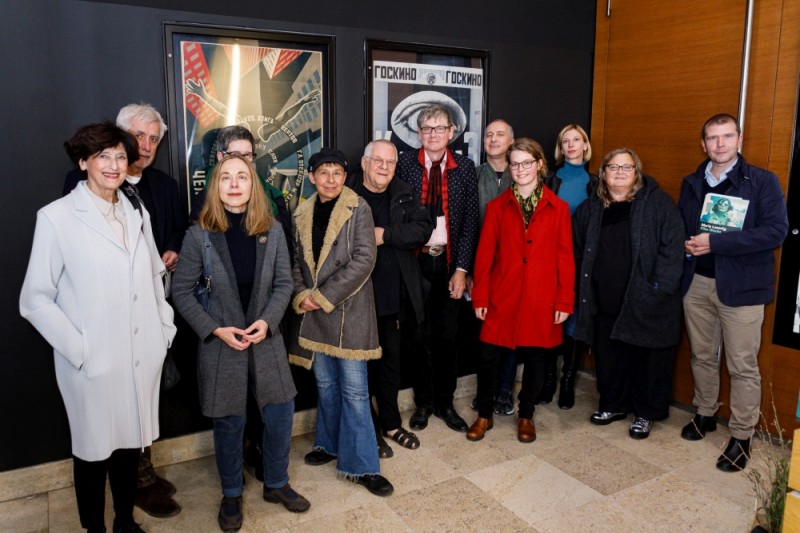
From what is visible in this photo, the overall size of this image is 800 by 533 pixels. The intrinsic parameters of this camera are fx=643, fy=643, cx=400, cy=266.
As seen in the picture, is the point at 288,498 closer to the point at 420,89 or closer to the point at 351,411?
the point at 351,411

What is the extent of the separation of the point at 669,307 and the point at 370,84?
215 centimetres

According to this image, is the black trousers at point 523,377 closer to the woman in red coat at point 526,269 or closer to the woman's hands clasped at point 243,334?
the woman in red coat at point 526,269

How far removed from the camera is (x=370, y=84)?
3781 millimetres

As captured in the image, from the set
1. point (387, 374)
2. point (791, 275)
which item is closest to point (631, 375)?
point (791, 275)

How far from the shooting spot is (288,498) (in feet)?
9.61

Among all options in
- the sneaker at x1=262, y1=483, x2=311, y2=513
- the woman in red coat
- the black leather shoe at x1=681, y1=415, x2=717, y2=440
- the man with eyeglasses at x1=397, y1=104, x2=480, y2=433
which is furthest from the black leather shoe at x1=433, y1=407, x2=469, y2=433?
the black leather shoe at x1=681, y1=415, x2=717, y2=440

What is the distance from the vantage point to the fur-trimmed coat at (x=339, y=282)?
297cm

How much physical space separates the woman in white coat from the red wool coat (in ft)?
6.08

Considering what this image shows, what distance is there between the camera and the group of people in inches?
94.3

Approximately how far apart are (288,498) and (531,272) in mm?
1703

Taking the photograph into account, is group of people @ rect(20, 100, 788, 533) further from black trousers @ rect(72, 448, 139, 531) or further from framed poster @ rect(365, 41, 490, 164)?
framed poster @ rect(365, 41, 490, 164)

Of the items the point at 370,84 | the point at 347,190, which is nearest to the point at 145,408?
the point at 347,190

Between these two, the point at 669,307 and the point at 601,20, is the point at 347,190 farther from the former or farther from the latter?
the point at 601,20

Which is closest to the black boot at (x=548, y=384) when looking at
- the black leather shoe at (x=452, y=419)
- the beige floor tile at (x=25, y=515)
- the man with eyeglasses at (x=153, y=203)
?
the black leather shoe at (x=452, y=419)
